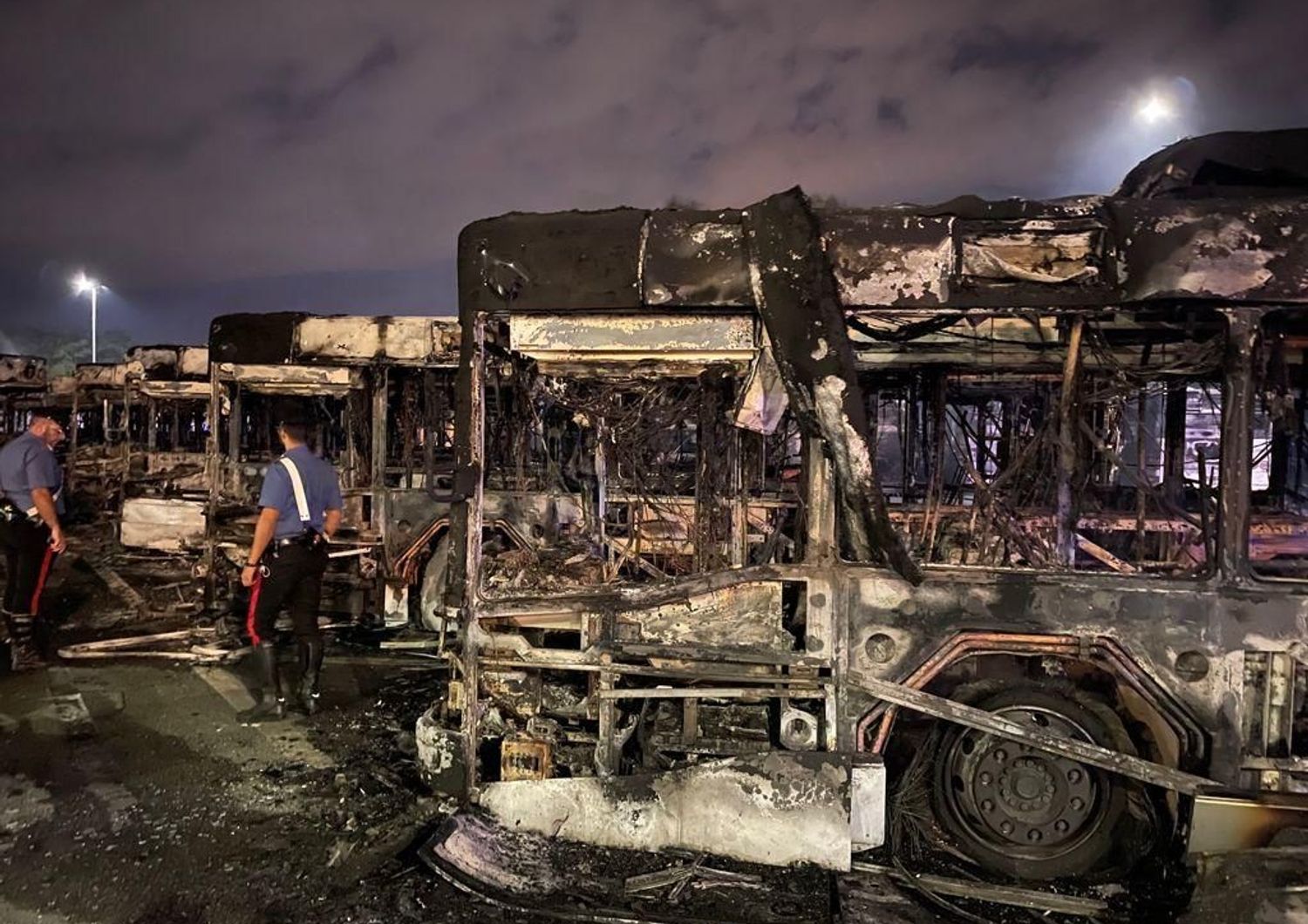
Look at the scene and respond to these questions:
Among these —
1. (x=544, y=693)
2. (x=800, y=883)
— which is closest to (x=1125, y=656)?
(x=800, y=883)

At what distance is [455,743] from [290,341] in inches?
279

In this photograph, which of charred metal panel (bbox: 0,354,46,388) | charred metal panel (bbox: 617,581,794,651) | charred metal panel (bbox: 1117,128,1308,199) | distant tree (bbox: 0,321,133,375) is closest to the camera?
charred metal panel (bbox: 617,581,794,651)

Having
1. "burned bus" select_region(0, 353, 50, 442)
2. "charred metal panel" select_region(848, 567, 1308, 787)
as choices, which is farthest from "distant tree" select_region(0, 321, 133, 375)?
"charred metal panel" select_region(848, 567, 1308, 787)

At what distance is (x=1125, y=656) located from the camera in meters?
3.96

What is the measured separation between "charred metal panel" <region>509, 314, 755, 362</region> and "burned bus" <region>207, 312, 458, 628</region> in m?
5.04

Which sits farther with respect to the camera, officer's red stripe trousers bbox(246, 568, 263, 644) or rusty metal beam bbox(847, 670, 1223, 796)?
officer's red stripe trousers bbox(246, 568, 263, 644)

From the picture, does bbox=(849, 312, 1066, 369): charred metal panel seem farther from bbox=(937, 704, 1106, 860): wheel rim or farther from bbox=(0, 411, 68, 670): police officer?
bbox=(0, 411, 68, 670): police officer

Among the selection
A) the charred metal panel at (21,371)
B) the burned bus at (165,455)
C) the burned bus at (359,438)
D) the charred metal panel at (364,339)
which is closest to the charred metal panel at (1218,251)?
the burned bus at (359,438)

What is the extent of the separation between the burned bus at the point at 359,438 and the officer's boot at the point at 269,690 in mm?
2940

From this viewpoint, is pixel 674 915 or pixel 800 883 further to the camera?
pixel 800 883

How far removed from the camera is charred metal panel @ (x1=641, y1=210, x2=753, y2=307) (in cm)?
412

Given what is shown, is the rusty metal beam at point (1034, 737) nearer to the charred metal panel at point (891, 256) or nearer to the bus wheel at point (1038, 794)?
the bus wheel at point (1038, 794)

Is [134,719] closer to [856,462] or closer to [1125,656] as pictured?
[856,462]

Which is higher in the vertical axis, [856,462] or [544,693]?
[856,462]
